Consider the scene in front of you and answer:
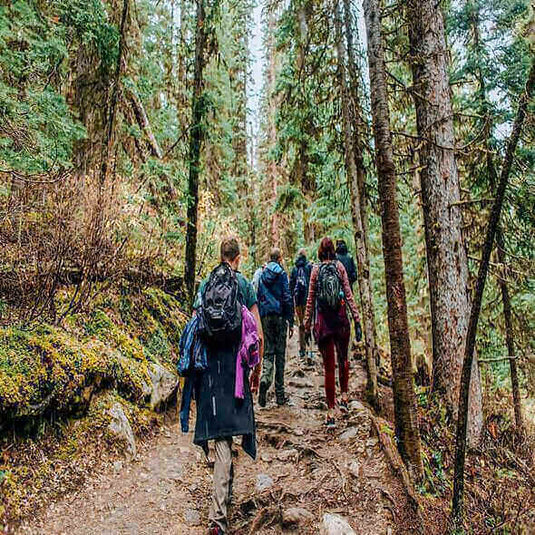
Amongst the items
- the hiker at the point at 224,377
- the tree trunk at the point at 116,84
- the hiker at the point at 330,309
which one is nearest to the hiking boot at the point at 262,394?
the hiker at the point at 330,309

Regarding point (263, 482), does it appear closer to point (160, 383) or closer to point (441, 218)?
point (160, 383)

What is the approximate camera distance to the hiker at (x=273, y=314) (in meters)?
7.24

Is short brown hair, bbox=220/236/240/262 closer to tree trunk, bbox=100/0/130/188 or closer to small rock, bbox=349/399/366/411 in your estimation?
small rock, bbox=349/399/366/411

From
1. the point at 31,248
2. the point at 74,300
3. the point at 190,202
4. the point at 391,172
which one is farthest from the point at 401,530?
the point at 190,202

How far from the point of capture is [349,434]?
19.2ft

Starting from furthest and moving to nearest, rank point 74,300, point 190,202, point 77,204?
point 190,202
point 77,204
point 74,300

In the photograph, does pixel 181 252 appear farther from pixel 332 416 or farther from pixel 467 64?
pixel 467 64

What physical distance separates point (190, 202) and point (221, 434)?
5.33 meters

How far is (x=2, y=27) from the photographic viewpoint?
5.77 metres

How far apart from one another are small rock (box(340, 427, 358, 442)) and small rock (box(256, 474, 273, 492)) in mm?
1254

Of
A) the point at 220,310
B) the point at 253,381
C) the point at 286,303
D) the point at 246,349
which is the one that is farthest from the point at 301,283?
the point at 220,310

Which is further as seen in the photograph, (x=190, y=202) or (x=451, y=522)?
(x=190, y=202)

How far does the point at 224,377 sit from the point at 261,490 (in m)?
1.60

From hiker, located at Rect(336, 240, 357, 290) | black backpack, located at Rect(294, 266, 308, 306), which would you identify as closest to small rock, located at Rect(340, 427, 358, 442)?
black backpack, located at Rect(294, 266, 308, 306)
